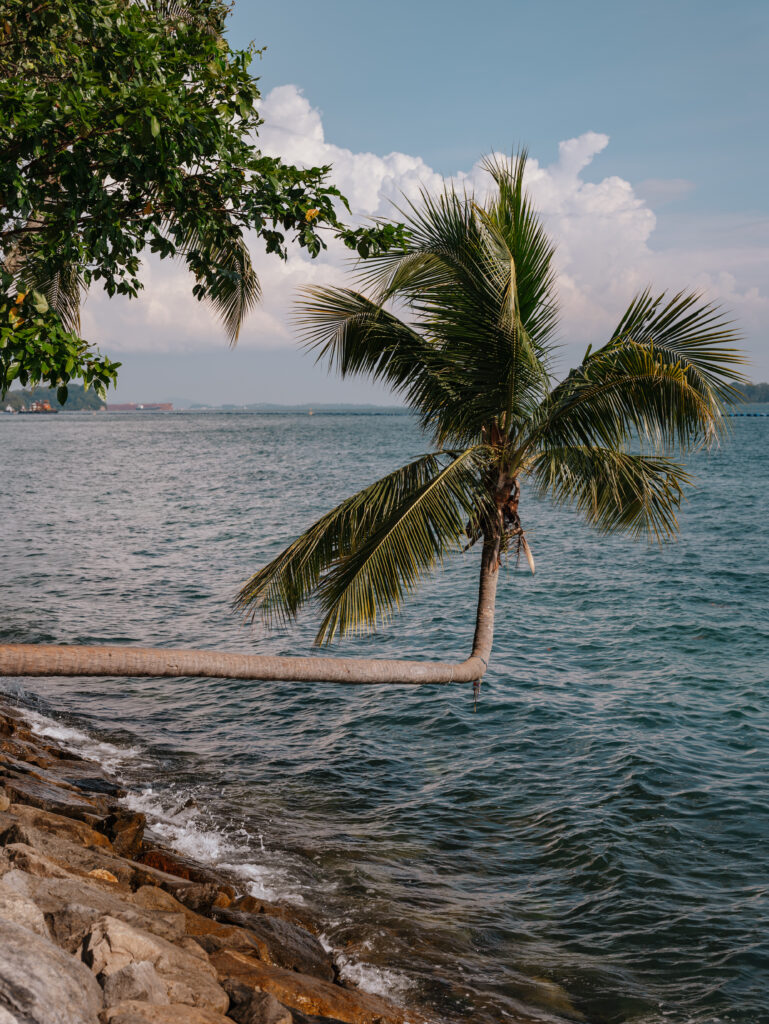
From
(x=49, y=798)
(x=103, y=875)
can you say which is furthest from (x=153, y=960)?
(x=49, y=798)

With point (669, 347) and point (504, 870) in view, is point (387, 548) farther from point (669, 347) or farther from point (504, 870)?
point (504, 870)

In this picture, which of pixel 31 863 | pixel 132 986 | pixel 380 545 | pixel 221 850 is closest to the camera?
pixel 132 986

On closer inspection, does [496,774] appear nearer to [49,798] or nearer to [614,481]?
[614,481]

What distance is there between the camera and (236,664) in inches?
278

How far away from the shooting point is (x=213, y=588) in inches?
1060

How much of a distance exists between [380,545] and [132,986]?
4571mm

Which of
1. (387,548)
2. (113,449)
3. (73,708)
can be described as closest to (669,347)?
(387,548)

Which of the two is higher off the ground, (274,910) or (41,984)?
(41,984)

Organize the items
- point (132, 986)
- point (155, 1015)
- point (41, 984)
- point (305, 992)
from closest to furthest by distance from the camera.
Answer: point (41, 984)
point (155, 1015)
point (132, 986)
point (305, 992)

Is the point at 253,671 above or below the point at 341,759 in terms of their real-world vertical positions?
above

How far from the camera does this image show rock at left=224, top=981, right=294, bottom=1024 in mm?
5266

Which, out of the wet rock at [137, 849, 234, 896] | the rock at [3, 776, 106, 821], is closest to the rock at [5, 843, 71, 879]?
the wet rock at [137, 849, 234, 896]

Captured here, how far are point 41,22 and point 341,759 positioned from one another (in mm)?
11041

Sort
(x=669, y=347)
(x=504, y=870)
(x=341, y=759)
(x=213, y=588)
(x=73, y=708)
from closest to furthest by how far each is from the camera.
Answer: (x=669, y=347), (x=504, y=870), (x=341, y=759), (x=73, y=708), (x=213, y=588)
